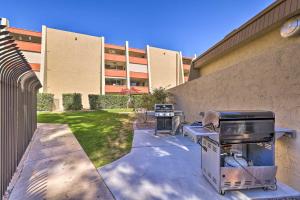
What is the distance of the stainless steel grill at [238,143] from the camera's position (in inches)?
107

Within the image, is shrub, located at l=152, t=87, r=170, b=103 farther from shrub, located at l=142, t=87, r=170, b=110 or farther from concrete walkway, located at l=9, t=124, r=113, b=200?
concrete walkway, located at l=9, t=124, r=113, b=200

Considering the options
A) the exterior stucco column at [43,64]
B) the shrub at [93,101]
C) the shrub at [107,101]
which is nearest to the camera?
the shrub at [93,101]

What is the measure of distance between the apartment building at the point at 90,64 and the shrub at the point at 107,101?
197 cm

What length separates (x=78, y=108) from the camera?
72.2 ft

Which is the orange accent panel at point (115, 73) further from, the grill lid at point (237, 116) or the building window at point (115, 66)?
the grill lid at point (237, 116)

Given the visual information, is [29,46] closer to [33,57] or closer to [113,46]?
[33,57]

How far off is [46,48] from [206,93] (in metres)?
24.3

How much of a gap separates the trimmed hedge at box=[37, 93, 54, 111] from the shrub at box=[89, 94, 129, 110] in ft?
14.7

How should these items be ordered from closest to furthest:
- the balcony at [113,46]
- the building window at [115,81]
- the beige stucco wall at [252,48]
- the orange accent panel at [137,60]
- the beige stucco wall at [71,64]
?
the beige stucco wall at [252,48] < the beige stucco wall at [71,64] < the balcony at [113,46] < the building window at [115,81] < the orange accent panel at [137,60]

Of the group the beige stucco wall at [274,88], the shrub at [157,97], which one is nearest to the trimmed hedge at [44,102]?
the shrub at [157,97]

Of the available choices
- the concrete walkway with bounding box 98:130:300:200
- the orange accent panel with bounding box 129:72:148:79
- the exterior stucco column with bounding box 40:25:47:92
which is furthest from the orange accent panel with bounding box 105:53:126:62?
the concrete walkway with bounding box 98:130:300:200

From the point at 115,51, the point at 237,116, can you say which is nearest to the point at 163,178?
the point at 237,116

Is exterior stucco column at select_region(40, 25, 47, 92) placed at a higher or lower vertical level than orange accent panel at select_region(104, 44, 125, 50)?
lower

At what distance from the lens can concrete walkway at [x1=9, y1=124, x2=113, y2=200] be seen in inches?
118
